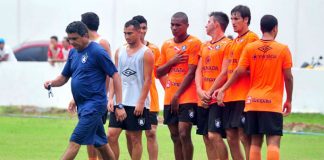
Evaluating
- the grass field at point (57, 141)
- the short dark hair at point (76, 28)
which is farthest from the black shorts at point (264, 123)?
the grass field at point (57, 141)

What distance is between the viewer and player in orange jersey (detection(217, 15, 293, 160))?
1280cm

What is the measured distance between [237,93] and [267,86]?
0.73 m

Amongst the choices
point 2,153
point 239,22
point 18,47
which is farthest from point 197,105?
point 18,47

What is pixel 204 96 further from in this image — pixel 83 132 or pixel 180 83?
pixel 83 132

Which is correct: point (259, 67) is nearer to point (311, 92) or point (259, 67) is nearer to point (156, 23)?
point (311, 92)

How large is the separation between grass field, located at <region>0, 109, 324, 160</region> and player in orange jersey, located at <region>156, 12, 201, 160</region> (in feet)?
7.52

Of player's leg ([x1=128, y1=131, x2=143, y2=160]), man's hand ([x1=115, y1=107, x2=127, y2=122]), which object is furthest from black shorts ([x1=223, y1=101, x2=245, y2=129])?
man's hand ([x1=115, y1=107, x2=127, y2=122])

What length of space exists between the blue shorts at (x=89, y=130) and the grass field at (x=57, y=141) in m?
3.87

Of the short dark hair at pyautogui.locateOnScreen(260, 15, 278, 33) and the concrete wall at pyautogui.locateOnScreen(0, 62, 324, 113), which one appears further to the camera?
the concrete wall at pyautogui.locateOnScreen(0, 62, 324, 113)

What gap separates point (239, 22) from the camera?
1355 cm

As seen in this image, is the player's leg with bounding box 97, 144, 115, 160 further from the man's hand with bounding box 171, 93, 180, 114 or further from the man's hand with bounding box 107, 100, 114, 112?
the man's hand with bounding box 171, 93, 180, 114

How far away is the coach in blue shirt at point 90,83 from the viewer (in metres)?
12.5

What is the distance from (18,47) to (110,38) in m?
3.60

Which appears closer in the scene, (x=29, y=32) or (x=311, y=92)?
(x=311, y=92)
